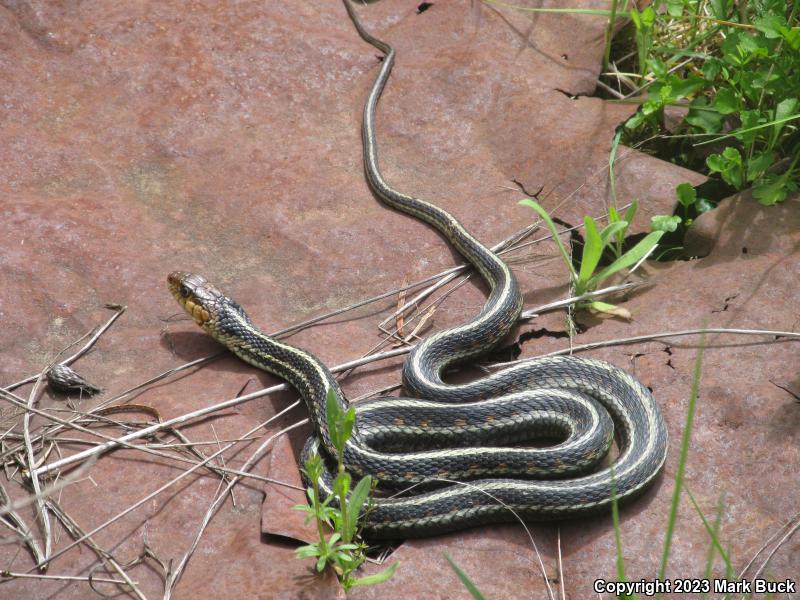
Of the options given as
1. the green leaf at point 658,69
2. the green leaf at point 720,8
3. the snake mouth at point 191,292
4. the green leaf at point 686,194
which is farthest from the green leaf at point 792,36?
the snake mouth at point 191,292

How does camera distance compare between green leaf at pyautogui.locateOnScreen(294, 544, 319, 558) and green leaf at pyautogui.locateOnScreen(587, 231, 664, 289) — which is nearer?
green leaf at pyautogui.locateOnScreen(294, 544, 319, 558)

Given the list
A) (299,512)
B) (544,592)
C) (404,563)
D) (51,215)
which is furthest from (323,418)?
(51,215)

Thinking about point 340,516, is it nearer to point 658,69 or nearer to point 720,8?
point 658,69

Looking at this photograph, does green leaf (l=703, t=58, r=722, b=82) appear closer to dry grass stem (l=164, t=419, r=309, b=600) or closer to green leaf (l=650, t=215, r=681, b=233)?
green leaf (l=650, t=215, r=681, b=233)

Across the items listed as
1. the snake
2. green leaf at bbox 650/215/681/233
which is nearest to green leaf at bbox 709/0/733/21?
green leaf at bbox 650/215/681/233

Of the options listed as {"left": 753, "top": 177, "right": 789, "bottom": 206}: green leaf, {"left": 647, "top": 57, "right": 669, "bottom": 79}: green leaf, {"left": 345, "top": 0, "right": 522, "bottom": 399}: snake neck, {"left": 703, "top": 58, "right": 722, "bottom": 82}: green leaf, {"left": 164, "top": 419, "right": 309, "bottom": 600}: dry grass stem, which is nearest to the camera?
{"left": 164, "top": 419, "right": 309, "bottom": 600}: dry grass stem

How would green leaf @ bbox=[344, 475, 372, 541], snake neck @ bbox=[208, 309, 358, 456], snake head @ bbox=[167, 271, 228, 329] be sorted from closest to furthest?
green leaf @ bbox=[344, 475, 372, 541] → snake neck @ bbox=[208, 309, 358, 456] → snake head @ bbox=[167, 271, 228, 329]

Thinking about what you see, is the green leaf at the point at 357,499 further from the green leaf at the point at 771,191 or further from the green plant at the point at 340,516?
the green leaf at the point at 771,191
